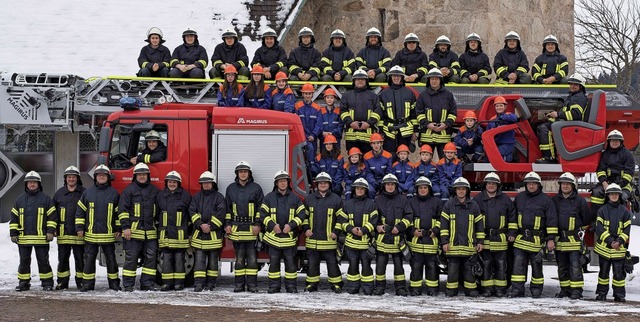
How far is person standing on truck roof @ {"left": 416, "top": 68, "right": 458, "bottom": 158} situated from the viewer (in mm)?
16844

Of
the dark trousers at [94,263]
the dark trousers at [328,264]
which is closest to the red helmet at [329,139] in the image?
the dark trousers at [328,264]

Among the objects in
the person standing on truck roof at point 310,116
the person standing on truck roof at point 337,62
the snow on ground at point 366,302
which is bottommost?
the snow on ground at point 366,302

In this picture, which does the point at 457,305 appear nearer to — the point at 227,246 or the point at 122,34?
the point at 227,246

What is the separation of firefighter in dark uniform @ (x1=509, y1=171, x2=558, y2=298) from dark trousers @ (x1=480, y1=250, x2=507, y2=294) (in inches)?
4.9

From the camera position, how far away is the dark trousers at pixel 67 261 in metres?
16.4

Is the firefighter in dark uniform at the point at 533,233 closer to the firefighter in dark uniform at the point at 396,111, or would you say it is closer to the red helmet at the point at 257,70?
the firefighter in dark uniform at the point at 396,111

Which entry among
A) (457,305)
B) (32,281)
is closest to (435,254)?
(457,305)

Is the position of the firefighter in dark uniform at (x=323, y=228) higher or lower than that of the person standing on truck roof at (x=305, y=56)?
lower

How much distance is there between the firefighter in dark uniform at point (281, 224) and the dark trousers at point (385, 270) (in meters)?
1.05

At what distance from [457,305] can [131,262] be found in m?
4.21

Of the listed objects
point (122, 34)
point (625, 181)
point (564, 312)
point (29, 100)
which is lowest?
point (564, 312)

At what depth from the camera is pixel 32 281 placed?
17312 millimetres

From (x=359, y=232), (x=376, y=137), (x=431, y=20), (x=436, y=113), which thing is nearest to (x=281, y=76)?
(x=376, y=137)

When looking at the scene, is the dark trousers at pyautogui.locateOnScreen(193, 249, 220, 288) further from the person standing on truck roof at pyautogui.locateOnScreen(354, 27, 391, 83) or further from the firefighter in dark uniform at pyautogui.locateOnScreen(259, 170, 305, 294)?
the person standing on truck roof at pyautogui.locateOnScreen(354, 27, 391, 83)
